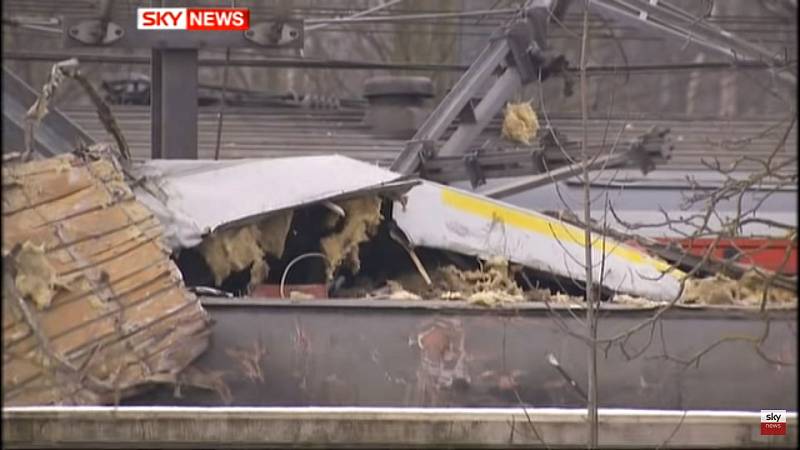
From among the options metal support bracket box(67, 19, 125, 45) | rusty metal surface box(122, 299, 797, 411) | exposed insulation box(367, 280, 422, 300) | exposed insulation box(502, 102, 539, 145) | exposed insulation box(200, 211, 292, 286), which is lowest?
rusty metal surface box(122, 299, 797, 411)

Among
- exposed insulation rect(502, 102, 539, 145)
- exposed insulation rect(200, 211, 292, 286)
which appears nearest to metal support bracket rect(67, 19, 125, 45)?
exposed insulation rect(200, 211, 292, 286)

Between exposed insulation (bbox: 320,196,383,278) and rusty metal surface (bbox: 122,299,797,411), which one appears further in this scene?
exposed insulation (bbox: 320,196,383,278)

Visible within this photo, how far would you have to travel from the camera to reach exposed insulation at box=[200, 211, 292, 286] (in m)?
6.29

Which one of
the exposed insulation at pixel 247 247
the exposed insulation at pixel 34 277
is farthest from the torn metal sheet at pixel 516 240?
the exposed insulation at pixel 34 277

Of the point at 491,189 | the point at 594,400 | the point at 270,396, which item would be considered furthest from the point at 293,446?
the point at 491,189

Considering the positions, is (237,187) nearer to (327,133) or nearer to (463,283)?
(463,283)

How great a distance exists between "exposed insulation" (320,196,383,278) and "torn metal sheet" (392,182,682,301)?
192mm

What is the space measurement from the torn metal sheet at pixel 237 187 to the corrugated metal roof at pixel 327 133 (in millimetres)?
2519

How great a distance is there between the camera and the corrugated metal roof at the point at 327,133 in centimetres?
980

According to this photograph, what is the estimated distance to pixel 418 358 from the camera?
5.83 meters

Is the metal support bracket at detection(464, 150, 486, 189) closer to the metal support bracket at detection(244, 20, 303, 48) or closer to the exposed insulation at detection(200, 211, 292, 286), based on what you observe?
the metal support bracket at detection(244, 20, 303, 48)

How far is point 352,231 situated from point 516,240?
929 millimetres

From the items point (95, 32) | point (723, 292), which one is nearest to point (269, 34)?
point (95, 32)

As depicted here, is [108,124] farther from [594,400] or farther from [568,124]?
[568,124]
